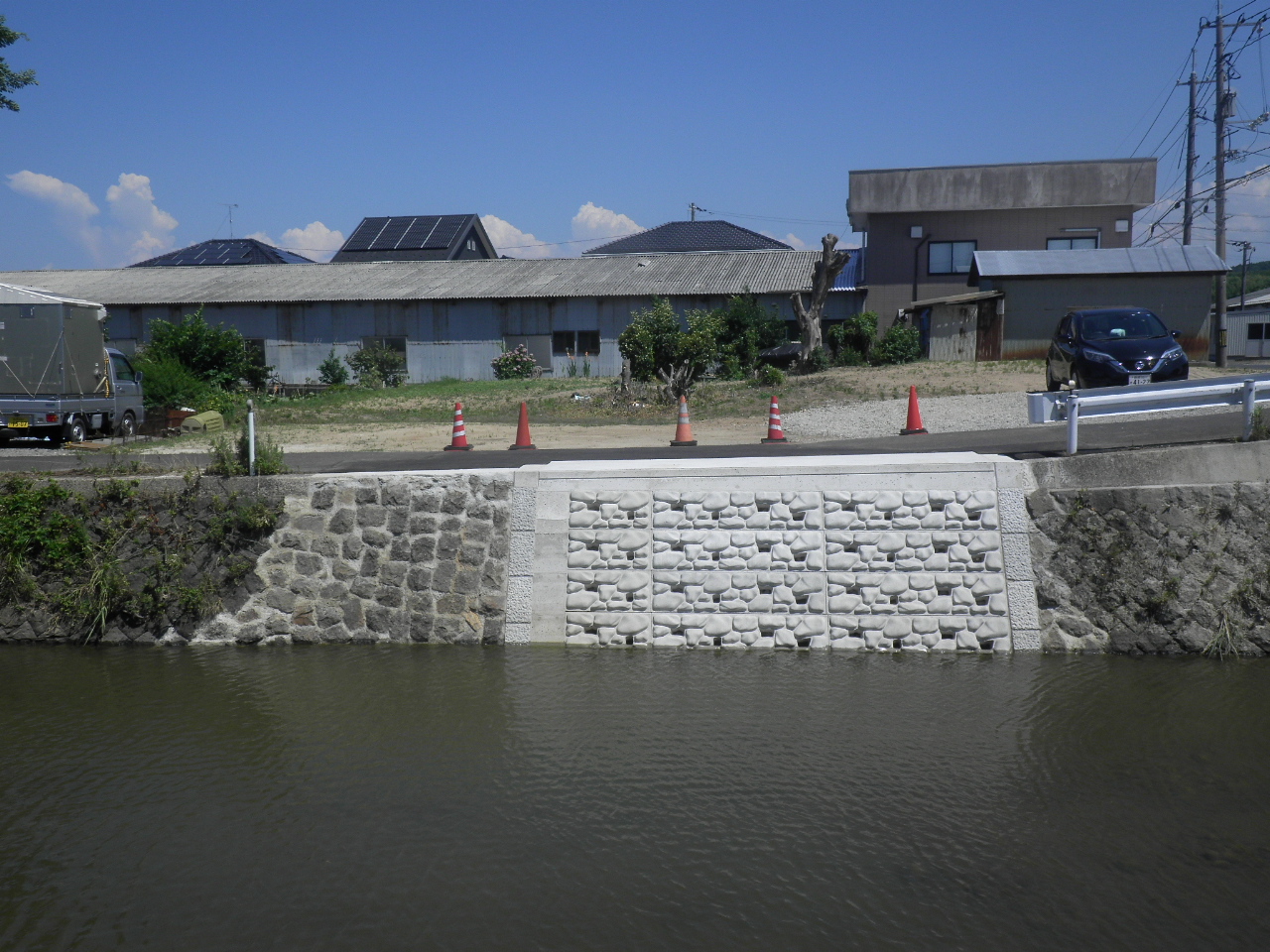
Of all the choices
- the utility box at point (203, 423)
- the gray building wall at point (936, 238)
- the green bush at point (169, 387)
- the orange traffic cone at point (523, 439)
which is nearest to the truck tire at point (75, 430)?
the utility box at point (203, 423)

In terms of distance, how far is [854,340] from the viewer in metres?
31.8

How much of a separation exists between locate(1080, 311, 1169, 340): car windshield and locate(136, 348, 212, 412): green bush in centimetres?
1879

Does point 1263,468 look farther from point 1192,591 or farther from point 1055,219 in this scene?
point 1055,219

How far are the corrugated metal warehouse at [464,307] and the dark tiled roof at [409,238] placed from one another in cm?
858

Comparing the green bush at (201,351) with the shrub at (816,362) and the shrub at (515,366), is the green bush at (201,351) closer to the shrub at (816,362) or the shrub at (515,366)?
the shrub at (515,366)

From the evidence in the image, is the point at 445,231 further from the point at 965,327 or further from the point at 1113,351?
the point at 1113,351

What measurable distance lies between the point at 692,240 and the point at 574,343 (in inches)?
773

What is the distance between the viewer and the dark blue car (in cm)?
1573

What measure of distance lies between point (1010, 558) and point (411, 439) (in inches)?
472

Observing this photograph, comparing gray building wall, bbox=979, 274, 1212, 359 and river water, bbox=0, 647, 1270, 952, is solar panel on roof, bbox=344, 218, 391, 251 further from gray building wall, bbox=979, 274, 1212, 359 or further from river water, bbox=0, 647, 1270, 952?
river water, bbox=0, 647, 1270, 952

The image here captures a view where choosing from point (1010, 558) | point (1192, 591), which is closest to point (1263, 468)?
point (1192, 591)

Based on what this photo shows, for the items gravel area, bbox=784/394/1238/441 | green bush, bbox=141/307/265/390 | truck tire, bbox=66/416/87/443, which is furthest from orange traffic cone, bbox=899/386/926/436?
green bush, bbox=141/307/265/390

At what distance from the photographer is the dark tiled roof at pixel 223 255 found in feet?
175

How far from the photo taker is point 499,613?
32.1ft
